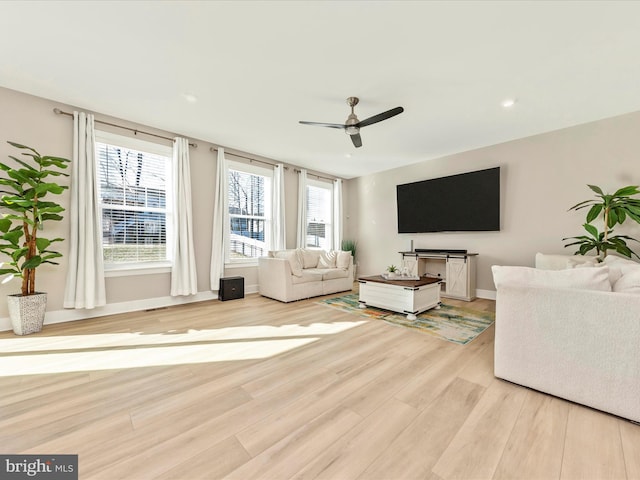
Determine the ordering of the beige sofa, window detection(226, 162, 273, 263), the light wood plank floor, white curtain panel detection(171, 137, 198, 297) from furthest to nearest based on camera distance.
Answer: window detection(226, 162, 273, 263), the beige sofa, white curtain panel detection(171, 137, 198, 297), the light wood plank floor

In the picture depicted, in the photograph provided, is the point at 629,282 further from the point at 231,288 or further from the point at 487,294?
the point at 231,288

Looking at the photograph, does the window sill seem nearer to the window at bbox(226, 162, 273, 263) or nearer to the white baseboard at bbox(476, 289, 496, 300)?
the window at bbox(226, 162, 273, 263)

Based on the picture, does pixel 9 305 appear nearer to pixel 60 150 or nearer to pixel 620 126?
pixel 60 150

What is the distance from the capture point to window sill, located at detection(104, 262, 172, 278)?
12.1 ft

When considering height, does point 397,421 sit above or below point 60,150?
below

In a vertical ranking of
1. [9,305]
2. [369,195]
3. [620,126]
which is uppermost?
[620,126]

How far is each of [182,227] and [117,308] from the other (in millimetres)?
1388

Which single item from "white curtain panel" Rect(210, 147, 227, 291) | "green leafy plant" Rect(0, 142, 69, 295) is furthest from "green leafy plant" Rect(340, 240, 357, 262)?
"green leafy plant" Rect(0, 142, 69, 295)

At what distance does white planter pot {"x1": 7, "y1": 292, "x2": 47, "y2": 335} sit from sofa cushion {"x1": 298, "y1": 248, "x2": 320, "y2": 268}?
11.4ft

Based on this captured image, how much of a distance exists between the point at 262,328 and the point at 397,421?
193 centimetres

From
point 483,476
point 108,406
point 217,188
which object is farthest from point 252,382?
point 217,188

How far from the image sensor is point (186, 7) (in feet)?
6.45

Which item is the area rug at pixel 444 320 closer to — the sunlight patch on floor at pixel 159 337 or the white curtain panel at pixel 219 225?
the sunlight patch on floor at pixel 159 337

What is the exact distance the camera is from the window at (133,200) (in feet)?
12.2
